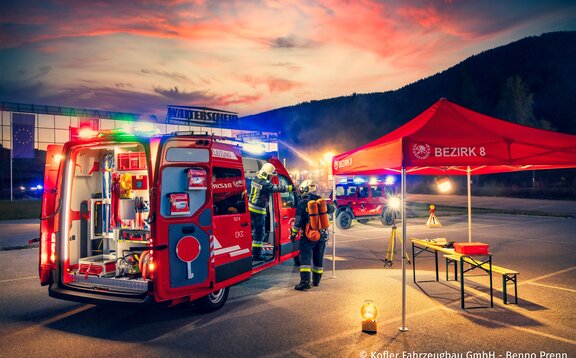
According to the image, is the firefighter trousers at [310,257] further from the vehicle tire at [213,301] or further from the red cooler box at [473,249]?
the red cooler box at [473,249]

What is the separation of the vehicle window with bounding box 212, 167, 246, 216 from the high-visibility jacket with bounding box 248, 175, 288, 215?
3.92 feet

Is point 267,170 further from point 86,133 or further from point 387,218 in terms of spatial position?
point 387,218

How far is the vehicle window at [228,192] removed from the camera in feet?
19.1

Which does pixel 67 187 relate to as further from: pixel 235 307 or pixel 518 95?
pixel 518 95

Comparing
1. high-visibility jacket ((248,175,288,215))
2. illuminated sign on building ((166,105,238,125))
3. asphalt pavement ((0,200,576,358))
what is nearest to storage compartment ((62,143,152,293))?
asphalt pavement ((0,200,576,358))

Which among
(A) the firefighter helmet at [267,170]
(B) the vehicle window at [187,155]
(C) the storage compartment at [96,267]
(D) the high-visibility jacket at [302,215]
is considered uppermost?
(B) the vehicle window at [187,155]

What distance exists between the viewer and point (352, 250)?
1103 cm

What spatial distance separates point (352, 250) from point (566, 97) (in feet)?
394

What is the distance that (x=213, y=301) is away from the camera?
5629 millimetres

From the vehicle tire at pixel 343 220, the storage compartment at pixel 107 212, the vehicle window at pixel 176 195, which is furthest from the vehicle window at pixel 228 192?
the vehicle tire at pixel 343 220

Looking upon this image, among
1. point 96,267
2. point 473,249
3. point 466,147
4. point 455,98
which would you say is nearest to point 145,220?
point 96,267

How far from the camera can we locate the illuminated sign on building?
148ft

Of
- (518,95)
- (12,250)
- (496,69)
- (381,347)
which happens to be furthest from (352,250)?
(496,69)

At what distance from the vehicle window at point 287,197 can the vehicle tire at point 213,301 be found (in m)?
2.58
